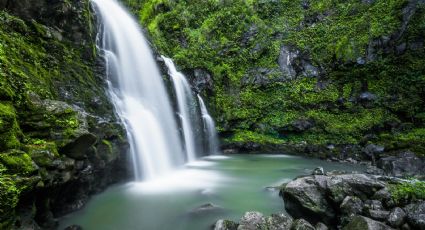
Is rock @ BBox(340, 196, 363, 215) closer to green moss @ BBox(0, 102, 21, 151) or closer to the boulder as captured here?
the boulder

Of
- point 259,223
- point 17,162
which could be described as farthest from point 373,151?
point 17,162

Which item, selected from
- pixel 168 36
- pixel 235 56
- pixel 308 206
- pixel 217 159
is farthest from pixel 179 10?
pixel 308 206

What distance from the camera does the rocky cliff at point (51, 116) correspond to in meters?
5.45

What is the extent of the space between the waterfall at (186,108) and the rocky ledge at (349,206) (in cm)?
930

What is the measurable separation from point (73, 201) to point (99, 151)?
151cm

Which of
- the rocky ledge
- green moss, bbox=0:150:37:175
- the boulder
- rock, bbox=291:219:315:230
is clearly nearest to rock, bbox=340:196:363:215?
the rocky ledge

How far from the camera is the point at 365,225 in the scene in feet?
17.4

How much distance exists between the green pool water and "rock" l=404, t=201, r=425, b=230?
312 cm

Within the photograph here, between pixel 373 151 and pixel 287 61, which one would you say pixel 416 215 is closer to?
pixel 373 151

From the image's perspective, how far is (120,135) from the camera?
9898 mm

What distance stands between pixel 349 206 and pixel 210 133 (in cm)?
1237

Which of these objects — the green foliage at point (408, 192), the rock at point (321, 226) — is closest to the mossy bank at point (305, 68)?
the green foliage at point (408, 192)

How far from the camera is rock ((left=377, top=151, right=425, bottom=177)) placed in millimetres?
11203

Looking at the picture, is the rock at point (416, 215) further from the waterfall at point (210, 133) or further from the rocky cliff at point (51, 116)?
the waterfall at point (210, 133)
